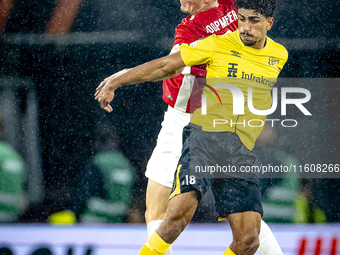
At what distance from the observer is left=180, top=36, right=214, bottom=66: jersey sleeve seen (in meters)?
1.42

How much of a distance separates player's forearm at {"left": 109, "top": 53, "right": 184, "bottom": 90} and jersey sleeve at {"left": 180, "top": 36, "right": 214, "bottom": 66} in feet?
0.09

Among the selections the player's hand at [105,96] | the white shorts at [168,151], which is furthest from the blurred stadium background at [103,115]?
the player's hand at [105,96]

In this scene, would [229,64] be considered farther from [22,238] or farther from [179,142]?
[22,238]

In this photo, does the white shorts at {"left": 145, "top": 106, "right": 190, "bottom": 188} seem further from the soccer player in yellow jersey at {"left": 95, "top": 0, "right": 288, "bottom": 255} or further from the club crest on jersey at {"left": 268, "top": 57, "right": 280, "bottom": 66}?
the club crest on jersey at {"left": 268, "top": 57, "right": 280, "bottom": 66}

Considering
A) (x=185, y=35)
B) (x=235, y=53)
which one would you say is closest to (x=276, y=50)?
(x=235, y=53)

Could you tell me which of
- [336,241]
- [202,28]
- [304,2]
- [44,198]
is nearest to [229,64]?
[202,28]

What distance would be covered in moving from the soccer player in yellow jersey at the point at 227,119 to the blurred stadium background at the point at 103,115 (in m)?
1.63

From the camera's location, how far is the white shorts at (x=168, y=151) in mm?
1694

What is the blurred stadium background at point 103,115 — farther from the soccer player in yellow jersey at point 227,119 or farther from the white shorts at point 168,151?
the soccer player in yellow jersey at point 227,119

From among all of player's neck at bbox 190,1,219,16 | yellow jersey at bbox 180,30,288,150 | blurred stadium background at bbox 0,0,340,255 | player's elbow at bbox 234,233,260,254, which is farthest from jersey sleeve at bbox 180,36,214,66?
blurred stadium background at bbox 0,0,340,255

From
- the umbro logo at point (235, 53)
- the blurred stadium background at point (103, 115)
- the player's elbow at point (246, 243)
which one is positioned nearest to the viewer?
the player's elbow at point (246, 243)

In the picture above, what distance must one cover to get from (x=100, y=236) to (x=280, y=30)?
214cm

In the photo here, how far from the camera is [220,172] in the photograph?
1397 millimetres

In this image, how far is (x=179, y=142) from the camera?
1724 millimetres
